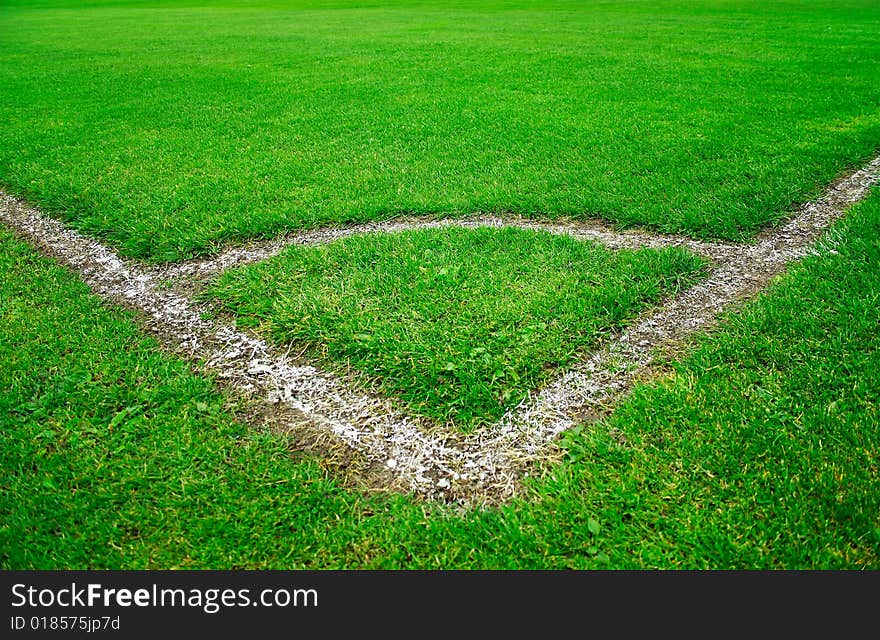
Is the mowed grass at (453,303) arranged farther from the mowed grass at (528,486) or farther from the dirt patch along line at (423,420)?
the mowed grass at (528,486)

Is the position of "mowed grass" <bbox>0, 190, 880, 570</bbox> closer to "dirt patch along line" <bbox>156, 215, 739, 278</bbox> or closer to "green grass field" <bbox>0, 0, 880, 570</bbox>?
"green grass field" <bbox>0, 0, 880, 570</bbox>

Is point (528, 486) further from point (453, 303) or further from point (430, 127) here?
point (430, 127)

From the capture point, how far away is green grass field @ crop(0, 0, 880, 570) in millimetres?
2154

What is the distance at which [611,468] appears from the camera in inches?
93.4

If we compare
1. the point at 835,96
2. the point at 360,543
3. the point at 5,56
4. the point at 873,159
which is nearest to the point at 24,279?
the point at 360,543

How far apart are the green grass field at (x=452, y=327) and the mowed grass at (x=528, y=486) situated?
0.5 inches

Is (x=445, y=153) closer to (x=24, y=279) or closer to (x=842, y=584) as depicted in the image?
(x=24, y=279)

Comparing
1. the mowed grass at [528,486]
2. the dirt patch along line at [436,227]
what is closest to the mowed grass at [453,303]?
the dirt patch along line at [436,227]

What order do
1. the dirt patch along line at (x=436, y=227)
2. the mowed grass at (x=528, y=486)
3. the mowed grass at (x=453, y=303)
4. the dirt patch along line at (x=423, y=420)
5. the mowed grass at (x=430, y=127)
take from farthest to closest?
the mowed grass at (x=430, y=127)
the dirt patch along line at (x=436, y=227)
the mowed grass at (x=453, y=303)
the dirt patch along line at (x=423, y=420)
the mowed grass at (x=528, y=486)

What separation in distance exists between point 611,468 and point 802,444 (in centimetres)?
79

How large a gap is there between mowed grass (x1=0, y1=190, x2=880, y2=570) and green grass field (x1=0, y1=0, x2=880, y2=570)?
1 cm

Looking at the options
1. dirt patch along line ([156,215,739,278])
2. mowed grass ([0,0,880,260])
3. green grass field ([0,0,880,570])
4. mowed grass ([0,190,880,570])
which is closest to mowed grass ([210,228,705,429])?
green grass field ([0,0,880,570])

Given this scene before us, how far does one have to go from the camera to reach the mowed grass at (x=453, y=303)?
2.87m

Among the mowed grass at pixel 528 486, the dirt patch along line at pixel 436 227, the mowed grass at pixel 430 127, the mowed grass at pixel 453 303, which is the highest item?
the mowed grass at pixel 430 127
